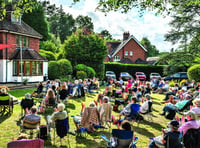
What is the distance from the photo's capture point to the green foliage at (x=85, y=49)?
94.3 feet

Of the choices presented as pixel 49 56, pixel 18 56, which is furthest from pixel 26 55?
pixel 49 56

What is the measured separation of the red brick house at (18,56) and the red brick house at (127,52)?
78.4 ft

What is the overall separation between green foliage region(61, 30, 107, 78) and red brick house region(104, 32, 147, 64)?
1753cm

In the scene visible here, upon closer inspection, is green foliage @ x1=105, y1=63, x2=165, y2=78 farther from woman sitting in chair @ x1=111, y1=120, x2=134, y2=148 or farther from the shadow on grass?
woman sitting in chair @ x1=111, y1=120, x2=134, y2=148

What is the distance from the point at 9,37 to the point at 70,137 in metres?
18.7

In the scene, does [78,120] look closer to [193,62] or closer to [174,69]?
[193,62]

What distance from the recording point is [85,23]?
2734 inches

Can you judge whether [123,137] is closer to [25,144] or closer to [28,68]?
[25,144]

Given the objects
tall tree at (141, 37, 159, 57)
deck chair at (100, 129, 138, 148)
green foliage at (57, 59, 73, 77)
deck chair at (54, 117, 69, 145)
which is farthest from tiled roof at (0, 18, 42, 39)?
tall tree at (141, 37, 159, 57)

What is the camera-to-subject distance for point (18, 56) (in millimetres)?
22328

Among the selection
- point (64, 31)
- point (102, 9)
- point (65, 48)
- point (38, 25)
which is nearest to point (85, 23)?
point (64, 31)

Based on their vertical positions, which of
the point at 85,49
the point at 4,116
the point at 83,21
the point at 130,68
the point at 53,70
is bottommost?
the point at 4,116

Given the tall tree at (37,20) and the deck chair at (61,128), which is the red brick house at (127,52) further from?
the deck chair at (61,128)

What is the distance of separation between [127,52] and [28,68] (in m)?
28.9
